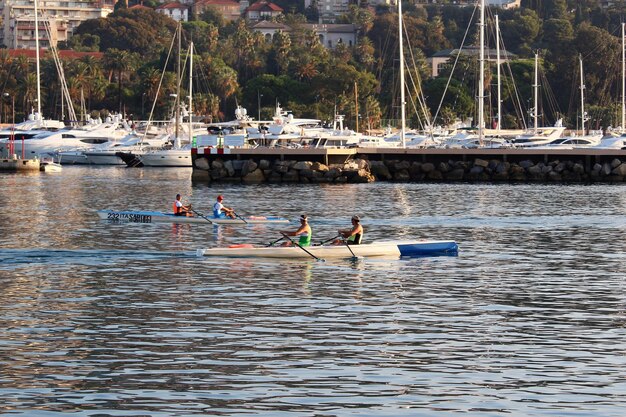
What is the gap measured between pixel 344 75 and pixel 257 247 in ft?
452

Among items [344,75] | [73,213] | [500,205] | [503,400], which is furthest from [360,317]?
[344,75]

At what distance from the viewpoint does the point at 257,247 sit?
4534cm

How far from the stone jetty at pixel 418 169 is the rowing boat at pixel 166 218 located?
118 ft

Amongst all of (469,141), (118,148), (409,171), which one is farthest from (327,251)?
(118,148)

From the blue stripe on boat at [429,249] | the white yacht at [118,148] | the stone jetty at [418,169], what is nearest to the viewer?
the blue stripe on boat at [429,249]

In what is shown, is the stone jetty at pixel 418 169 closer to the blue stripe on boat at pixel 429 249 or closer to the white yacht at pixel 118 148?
the white yacht at pixel 118 148

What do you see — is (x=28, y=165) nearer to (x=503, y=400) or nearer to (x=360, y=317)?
(x=360, y=317)

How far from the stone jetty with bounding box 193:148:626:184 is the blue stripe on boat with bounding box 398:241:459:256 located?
50.1 metres

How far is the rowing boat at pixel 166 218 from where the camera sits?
59344 millimetres

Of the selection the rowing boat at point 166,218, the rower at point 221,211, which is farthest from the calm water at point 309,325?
the rower at point 221,211

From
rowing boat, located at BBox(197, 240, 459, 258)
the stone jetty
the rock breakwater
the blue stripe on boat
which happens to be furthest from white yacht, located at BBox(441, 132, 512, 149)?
rowing boat, located at BBox(197, 240, 459, 258)

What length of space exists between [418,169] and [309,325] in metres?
70.0

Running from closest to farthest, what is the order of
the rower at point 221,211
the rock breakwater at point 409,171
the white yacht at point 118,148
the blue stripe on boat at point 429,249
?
1. the blue stripe on boat at point 429,249
2. the rower at point 221,211
3. the rock breakwater at point 409,171
4. the white yacht at point 118,148

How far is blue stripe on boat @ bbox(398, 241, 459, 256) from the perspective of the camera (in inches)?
1823
